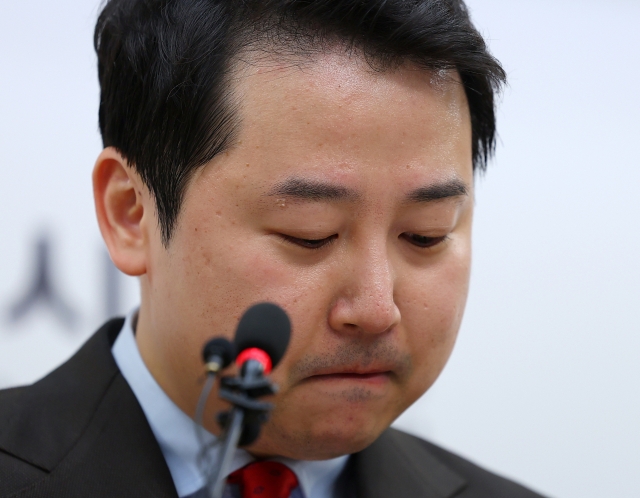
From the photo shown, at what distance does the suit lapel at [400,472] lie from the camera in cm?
167

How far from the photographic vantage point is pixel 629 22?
2.80 metres

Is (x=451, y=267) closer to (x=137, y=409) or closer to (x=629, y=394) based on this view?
Result: (x=137, y=409)

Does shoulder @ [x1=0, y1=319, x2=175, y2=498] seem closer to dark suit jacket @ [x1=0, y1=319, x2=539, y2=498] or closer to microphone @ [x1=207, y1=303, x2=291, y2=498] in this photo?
dark suit jacket @ [x1=0, y1=319, x2=539, y2=498]

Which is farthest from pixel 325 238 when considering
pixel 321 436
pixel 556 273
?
pixel 556 273

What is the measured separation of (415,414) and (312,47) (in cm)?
157

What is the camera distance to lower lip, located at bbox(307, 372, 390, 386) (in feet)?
4.32

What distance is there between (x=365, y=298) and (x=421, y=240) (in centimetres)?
21

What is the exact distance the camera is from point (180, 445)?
150 cm

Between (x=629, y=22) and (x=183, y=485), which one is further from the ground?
(x=629, y=22)

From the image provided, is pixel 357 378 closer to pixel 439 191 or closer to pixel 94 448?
pixel 439 191

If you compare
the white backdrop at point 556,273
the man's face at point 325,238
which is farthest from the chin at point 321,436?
the white backdrop at point 556,273

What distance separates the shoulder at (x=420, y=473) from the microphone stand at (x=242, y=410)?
34.5 inches

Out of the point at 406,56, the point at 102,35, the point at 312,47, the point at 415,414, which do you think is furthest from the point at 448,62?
the point at 415,414

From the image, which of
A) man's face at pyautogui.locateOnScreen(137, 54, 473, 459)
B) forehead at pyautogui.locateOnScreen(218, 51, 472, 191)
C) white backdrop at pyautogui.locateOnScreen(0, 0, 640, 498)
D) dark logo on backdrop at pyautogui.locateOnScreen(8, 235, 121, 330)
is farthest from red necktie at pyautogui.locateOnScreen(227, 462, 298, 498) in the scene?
white backdrop at pyautogui.locateOnScreen(0, 0, 640, 498)
